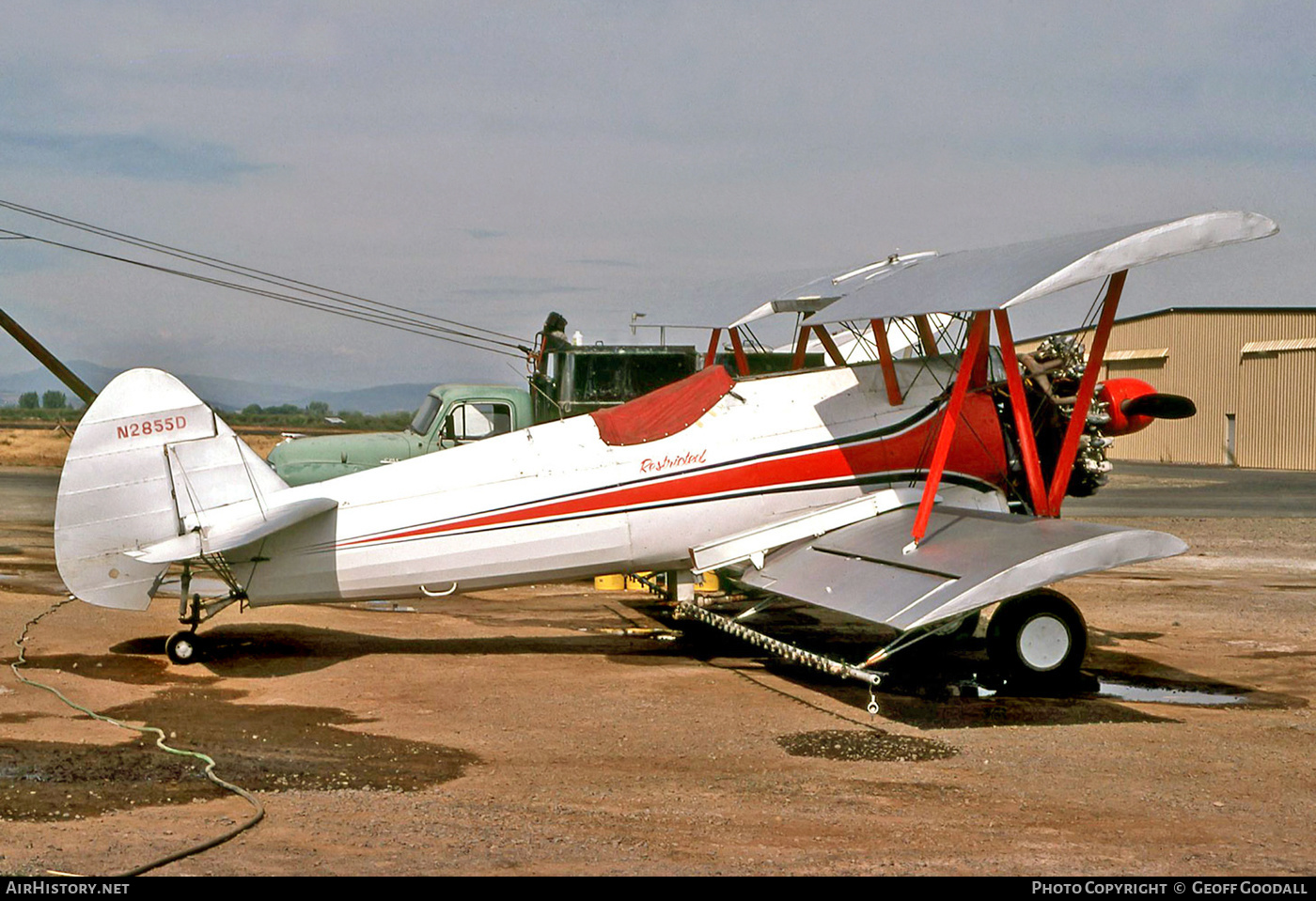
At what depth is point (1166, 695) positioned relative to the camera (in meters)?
9.73

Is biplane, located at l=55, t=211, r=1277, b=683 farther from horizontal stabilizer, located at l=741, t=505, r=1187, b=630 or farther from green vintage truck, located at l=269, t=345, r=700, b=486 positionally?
green vintage truck, located at l=269, t=345, r=700, b=486

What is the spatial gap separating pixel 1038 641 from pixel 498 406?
9369mm

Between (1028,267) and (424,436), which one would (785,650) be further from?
(424,436)

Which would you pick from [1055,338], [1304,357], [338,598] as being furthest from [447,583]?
[1304,357]

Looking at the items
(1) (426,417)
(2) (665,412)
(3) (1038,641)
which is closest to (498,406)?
(1) (426,417)

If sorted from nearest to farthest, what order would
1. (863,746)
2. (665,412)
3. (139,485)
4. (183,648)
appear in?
1. (863,746)
2. (139,485)
3. (183,648)
4. (665,412)

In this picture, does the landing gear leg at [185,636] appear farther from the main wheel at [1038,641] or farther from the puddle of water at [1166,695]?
the puddle of water at [1166,695]

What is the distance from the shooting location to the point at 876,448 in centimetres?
1092

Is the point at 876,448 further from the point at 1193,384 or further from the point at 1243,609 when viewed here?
the point at 1193,384

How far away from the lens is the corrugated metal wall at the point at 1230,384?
1939 inches

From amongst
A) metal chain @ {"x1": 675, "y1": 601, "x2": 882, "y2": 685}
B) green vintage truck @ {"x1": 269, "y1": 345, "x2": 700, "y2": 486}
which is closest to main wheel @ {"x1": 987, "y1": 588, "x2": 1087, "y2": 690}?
metal chain @ {"x1": 675, "y1": 601, "x2": 882, "y2": 685}

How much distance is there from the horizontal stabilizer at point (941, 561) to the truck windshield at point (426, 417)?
762 centimetres

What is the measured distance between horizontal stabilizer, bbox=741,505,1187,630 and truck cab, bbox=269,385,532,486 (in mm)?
7223

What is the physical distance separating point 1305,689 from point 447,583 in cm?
695
